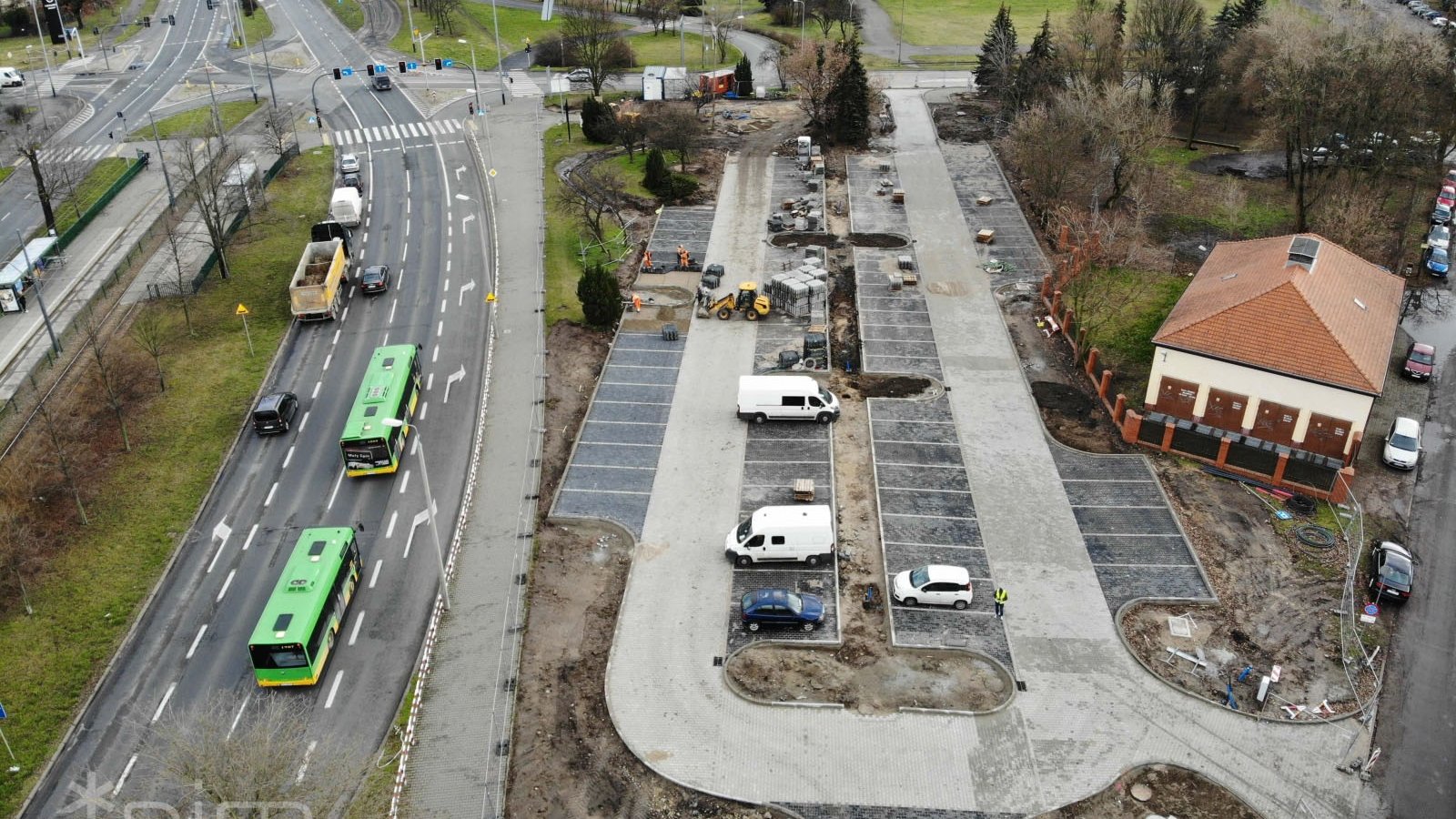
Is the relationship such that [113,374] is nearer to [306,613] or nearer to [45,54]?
[306,613]

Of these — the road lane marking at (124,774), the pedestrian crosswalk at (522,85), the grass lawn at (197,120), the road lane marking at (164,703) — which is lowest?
the road lane marking at (124,774)

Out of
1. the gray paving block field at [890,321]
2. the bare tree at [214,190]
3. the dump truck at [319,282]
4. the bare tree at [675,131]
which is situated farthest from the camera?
the bare tree at [675,131]

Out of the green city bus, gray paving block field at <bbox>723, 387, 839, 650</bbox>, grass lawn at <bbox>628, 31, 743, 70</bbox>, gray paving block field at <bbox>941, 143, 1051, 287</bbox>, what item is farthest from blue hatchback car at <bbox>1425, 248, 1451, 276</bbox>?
grass lawn at <bbox>628, 31, 743, 70</bbox>

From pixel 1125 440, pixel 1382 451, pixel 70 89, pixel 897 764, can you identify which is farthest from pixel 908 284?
pixel 70 89

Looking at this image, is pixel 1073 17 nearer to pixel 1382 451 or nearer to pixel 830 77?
pixel 830 77

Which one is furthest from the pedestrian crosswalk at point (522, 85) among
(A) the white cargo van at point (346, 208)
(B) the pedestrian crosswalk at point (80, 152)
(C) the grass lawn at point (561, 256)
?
(B) the pedestrian crosswalk at point (80, 152)

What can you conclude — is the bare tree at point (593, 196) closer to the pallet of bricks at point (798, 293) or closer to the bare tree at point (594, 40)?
the pallet of bricks at point (798, 293)
